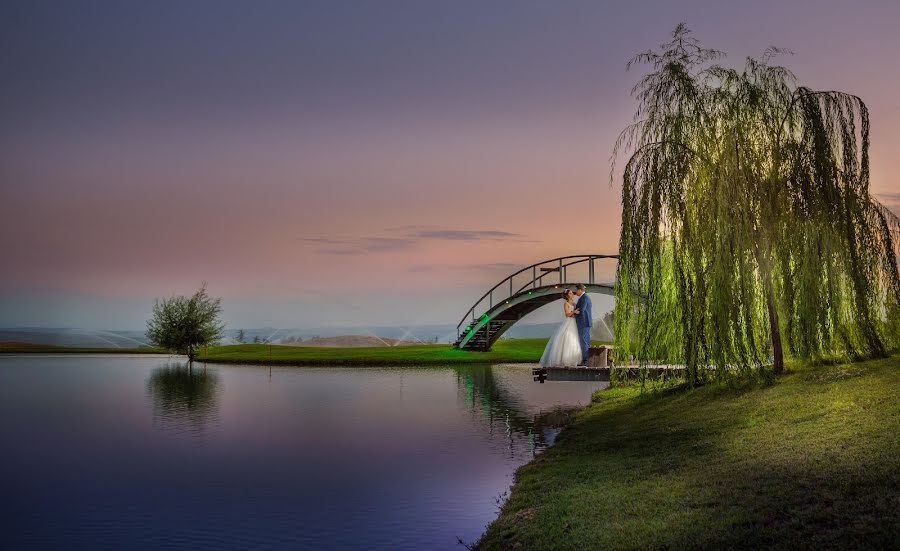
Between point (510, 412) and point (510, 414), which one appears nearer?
point (510, 414)

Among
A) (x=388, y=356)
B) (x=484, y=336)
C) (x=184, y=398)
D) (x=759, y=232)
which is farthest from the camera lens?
(x=484, y=336)

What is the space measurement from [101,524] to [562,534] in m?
8.61

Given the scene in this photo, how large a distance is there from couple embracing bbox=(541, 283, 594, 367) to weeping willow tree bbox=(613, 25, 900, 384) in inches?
350

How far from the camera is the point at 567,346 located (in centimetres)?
3016

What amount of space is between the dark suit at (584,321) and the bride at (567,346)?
162mm

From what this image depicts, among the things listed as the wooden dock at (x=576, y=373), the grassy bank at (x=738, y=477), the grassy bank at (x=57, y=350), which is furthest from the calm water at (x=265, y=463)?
the grassy bank at (x=57, y=350)

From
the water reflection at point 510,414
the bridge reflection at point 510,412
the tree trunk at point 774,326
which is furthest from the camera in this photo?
the bridge reflection at point 510,412

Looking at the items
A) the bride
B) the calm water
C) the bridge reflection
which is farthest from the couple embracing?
the calm water

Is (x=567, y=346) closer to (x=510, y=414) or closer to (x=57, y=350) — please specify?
(x=510, y=414)

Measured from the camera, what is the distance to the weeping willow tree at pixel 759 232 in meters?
18.3

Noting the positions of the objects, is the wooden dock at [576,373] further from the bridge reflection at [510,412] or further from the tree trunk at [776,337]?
the tree trunk at [776,337]

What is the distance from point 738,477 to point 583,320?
740 inches

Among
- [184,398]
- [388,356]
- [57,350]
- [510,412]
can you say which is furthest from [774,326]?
[57,350]

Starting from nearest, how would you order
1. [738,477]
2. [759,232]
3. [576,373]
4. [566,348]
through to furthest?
[738,477], [759,232], [576,373], [566,348]
